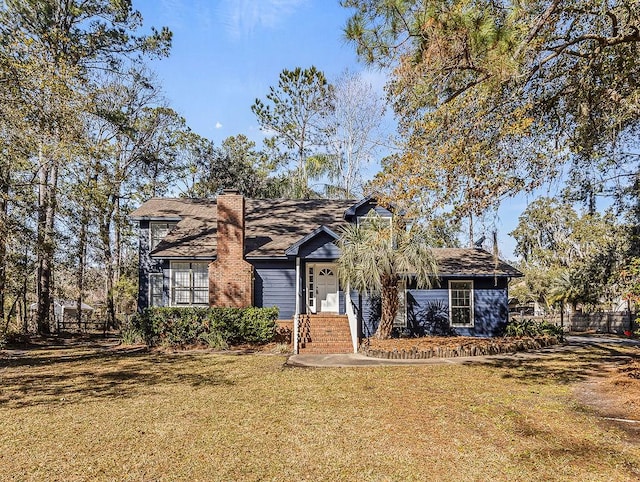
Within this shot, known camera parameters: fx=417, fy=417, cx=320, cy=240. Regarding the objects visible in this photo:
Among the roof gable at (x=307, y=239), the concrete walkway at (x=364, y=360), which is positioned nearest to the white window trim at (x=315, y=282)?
the roof gable at (x=307, y=239)

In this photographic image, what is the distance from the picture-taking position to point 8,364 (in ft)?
39.1

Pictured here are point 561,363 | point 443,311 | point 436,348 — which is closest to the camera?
point 561,363

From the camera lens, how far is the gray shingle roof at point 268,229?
17.3 m

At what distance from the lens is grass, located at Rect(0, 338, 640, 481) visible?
4.77 metres

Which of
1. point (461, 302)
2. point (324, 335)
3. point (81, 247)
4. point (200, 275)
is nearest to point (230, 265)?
point (200, 275)

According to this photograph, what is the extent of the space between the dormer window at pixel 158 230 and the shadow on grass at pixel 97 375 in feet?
20.8

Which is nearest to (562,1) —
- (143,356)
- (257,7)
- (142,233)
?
(257,7)

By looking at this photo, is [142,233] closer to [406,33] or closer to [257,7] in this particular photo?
[257,7]

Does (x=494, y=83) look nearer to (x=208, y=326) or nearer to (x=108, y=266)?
(x=208, y=326)

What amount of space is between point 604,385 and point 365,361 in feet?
18.6

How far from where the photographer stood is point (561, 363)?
1164 centimetres

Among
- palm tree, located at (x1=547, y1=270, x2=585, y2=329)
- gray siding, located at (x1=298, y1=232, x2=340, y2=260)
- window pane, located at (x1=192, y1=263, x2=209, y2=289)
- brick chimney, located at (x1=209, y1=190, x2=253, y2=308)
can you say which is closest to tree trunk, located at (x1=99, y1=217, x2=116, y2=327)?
window pane, located at (x1=192, y1=263, x2=209, y2=289)

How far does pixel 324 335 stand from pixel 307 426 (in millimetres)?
8573

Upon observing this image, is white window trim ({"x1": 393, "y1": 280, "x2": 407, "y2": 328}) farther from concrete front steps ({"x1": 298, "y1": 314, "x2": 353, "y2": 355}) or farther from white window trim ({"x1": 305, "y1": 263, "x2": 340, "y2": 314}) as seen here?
concrete front steps ({"x1": 298, "y1": 314, "x2": 353, "y2": 355})
